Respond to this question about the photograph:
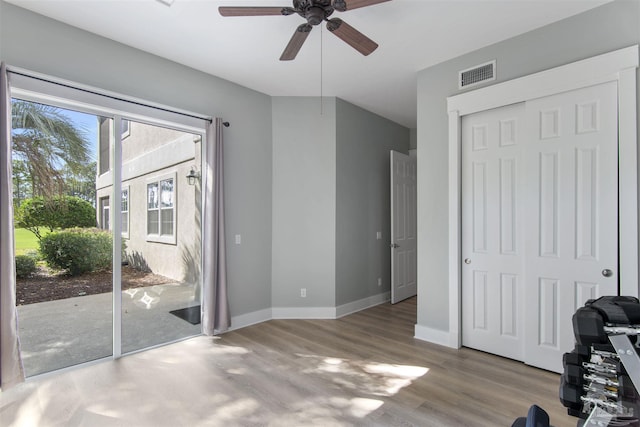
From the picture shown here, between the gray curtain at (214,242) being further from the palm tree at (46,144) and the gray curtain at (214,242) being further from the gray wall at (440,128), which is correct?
the gray wall at (440,128)

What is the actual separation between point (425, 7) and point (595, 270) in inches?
95.6

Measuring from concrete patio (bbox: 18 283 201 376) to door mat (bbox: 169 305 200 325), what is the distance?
4 centimetres

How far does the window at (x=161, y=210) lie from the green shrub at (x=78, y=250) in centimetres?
41

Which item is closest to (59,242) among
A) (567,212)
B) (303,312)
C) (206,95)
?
(206,95)

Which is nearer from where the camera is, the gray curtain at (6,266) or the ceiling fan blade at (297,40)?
the ceiling fan blade at (297,40)

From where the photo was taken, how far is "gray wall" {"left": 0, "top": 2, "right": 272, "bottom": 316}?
2551mm

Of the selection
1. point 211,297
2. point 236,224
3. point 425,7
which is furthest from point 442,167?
point 211,297

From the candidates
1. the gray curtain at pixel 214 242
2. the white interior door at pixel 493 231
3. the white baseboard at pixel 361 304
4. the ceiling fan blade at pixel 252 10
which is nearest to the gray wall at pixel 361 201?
the white baseboard at pixel 361 304

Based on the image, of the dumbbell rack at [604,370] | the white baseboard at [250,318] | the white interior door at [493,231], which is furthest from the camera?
the white baseboard at [250,318]

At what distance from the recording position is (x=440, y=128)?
3463mm

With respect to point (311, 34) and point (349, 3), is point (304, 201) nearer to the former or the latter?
point (311, 34)

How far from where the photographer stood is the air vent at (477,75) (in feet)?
10.1

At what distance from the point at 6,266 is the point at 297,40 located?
8.82 feet

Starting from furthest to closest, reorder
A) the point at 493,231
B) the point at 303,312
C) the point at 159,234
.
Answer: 1. the point at 303,312
2. the point at 159,234
3. the point at 493,231
